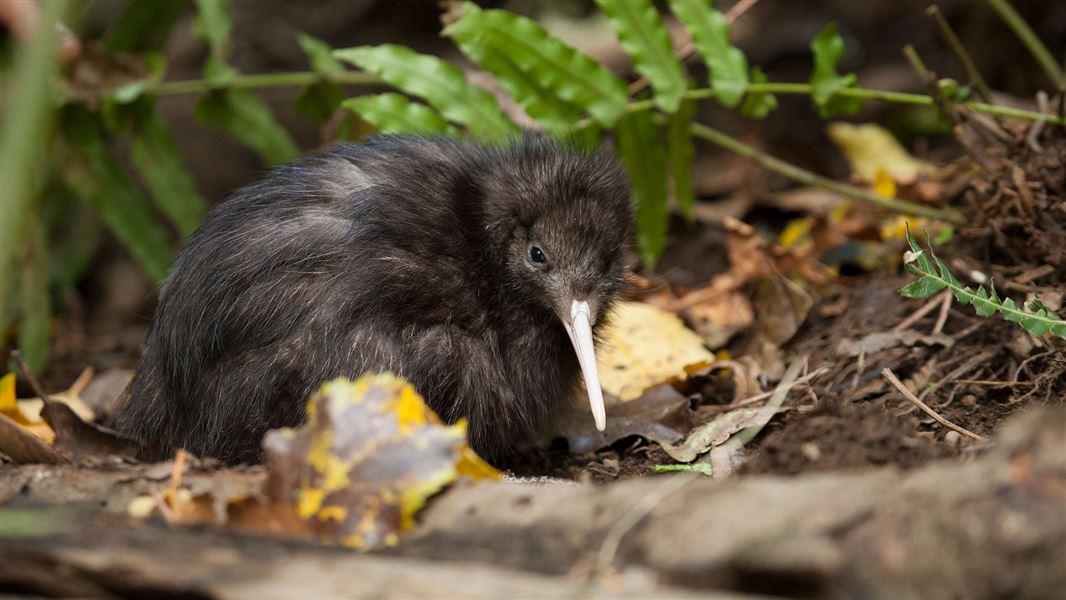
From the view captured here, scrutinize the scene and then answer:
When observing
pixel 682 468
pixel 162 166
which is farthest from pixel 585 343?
pixel 162 166

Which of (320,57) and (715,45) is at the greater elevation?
(320,57)

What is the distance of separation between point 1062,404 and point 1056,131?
4.80 feet

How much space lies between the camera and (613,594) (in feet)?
6.99

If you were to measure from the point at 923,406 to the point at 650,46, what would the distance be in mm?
2046

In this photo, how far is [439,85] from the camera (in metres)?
4.90

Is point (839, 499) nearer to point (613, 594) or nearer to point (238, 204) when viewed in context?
point (613, 594)

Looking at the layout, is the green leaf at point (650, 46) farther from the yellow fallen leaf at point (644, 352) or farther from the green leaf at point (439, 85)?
the yellow fallen leaf at point (644, 352)

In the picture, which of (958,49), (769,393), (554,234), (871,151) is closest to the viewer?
(554,234)

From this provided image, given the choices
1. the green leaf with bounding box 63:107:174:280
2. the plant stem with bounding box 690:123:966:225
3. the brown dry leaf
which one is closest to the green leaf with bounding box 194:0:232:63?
the green leaf with bounding box 63:107:174:280

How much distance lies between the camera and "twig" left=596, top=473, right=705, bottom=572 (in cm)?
229

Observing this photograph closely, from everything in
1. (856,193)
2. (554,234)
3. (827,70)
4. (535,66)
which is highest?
(535,66)

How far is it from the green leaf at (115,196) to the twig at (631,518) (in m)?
3.80

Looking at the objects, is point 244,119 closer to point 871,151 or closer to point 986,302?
point 871,151

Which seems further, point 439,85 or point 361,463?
point 439,85
